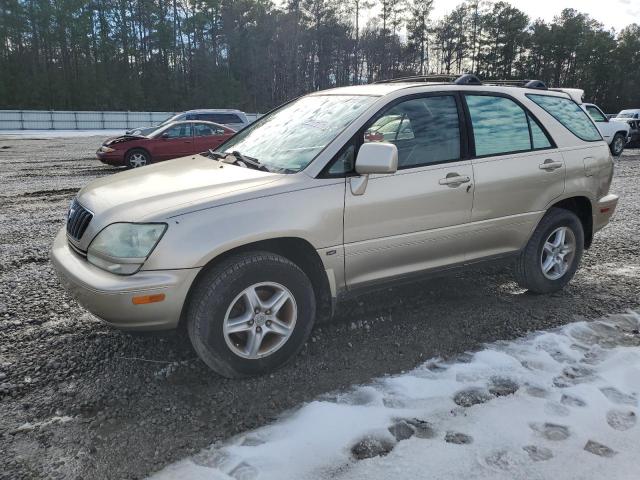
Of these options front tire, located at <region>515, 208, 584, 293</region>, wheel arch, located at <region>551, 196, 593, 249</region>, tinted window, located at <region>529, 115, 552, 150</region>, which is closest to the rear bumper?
wheel arch, located at <region>551, 196, 593, 249</region>

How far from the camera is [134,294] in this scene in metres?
2.75

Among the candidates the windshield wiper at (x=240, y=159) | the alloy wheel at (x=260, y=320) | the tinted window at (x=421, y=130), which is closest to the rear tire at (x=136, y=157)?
the windshield wiper at (x=240, y=159)

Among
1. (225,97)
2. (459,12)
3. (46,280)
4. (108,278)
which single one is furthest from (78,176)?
(459,12)

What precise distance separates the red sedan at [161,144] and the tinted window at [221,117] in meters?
4.08

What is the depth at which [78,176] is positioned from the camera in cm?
1250

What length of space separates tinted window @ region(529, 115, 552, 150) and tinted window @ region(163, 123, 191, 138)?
1212 cm

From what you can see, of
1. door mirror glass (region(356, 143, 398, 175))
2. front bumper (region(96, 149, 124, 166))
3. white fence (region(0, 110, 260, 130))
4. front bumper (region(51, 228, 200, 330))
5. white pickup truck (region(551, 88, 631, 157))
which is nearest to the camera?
front bumper (region(51, 228, 200, 330))

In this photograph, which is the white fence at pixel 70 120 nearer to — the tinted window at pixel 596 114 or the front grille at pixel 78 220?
the tinted window at pixel 596 114

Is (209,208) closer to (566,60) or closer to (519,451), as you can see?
(519,451)

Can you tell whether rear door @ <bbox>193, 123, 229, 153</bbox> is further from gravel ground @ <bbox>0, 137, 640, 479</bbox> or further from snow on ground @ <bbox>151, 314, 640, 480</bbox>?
snow on ground @ <bbox>151, 314, 640, 480</bbox>

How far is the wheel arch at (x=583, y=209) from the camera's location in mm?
4520

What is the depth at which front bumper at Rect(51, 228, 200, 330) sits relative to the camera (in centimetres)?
276

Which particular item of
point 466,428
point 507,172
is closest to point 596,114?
point 507,172

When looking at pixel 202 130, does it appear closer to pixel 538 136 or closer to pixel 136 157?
pixel 136 157
